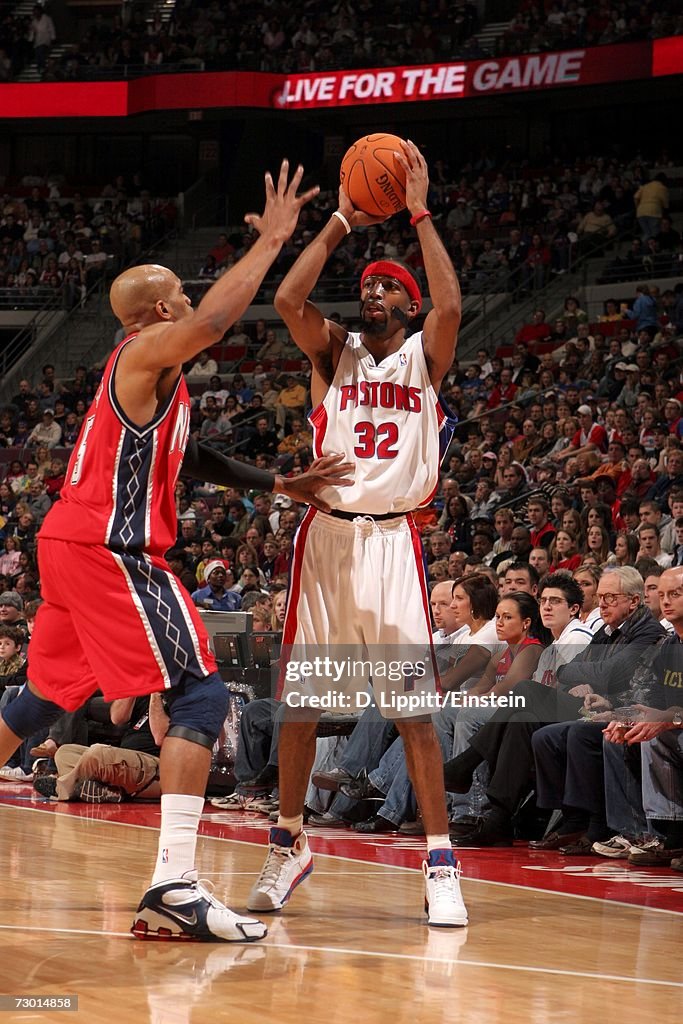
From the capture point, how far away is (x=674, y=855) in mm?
5996

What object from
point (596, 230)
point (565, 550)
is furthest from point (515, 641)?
point (596, 230)

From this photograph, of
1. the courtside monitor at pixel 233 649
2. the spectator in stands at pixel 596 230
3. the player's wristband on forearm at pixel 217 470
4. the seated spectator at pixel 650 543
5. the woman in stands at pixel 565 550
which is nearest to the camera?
the player's wristband on forearm at pixel 217 470

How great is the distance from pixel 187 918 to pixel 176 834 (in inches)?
9.3

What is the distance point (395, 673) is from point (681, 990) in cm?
143

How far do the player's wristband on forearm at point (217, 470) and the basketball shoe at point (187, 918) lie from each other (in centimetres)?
124

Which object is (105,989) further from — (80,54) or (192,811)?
(80,54)

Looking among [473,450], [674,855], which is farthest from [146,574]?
[473,450]

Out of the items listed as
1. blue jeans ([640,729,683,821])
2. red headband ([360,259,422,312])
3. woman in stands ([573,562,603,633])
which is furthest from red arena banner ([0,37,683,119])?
red headband ([360,259,422,312])

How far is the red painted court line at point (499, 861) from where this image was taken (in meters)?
5.21

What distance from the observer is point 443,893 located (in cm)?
431

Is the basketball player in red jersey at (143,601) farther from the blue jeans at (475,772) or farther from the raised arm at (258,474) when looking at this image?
the blue jeans at (475,772)

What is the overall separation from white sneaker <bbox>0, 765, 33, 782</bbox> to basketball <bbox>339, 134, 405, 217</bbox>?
639 cm

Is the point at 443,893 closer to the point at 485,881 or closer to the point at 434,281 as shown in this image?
the point at 485,881

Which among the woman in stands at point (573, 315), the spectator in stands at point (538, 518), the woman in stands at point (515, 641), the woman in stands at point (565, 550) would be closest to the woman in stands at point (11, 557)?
the spectator in stands at point (538, 518)
